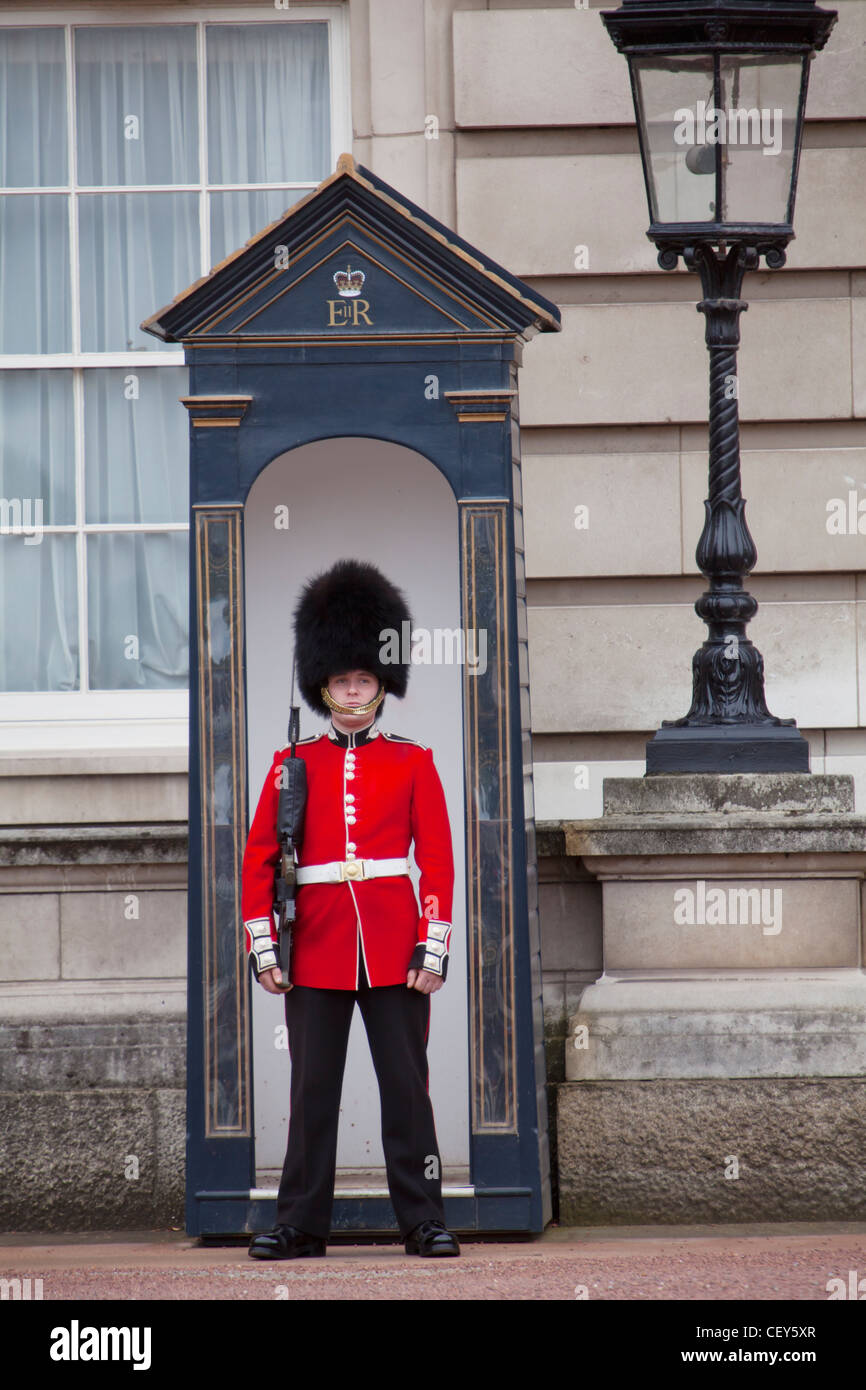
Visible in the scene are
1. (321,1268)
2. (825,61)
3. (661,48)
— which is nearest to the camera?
(321,1268)

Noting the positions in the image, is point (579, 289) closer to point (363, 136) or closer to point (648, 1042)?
point (363, 136)

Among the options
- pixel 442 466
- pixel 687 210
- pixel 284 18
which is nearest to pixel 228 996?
pixel 442 466

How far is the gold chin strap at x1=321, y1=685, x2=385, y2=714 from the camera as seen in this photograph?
4367mm

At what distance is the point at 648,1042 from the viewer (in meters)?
4.95

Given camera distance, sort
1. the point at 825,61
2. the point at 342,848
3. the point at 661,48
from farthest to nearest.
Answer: the point at 825,61 → the point at 661,48 → the point at 342,848

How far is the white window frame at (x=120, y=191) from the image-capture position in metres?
5.90

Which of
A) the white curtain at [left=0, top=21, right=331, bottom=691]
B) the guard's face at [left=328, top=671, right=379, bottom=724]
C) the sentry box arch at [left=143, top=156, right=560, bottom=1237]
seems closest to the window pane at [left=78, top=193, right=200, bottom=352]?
the white curtain at [left=0, top=21, right=331, bottom=691]

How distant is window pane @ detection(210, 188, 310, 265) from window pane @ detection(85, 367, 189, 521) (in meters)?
0.48

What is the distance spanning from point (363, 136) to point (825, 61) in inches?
61.3

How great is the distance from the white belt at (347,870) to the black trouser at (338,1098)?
27 centimetres

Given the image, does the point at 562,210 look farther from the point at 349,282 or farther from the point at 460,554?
the point at 460,554

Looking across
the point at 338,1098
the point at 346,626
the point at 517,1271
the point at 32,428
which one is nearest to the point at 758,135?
the point at 346,626

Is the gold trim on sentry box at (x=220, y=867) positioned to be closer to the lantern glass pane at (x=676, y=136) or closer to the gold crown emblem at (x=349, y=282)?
the gold crown emblem at (x=349, y=282)

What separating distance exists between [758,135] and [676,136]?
22cm
